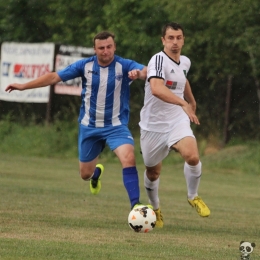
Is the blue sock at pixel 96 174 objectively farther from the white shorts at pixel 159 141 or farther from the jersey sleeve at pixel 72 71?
the jersey sleeve at pixel 72 71

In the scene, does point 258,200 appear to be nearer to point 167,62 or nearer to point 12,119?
point 167,62

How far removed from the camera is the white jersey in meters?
10.3

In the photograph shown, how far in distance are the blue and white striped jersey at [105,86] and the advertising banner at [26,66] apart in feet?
46.6

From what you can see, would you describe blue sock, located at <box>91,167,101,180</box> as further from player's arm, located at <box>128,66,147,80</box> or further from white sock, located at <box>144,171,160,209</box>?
player's arm, located at <box>128,66,147,80</box>

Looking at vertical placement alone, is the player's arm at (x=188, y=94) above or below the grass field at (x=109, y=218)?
above

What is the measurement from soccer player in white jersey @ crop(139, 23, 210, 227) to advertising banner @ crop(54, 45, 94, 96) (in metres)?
13.5

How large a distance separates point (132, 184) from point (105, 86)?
1221 millimetres

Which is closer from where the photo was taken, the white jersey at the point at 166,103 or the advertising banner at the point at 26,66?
the white jersey at the point at 166,103

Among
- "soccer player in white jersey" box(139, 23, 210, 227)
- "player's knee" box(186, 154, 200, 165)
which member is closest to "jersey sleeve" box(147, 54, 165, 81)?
"soccer player in white jersey" box(139, 23, 210, 227)

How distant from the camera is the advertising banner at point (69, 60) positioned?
24125mm

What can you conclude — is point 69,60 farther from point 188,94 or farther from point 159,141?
point 159,141

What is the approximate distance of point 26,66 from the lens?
25.3m

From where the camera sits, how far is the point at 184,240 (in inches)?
361

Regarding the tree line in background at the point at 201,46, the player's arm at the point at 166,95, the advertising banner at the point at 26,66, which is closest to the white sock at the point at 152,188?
the player's arm at the point at 166,95
